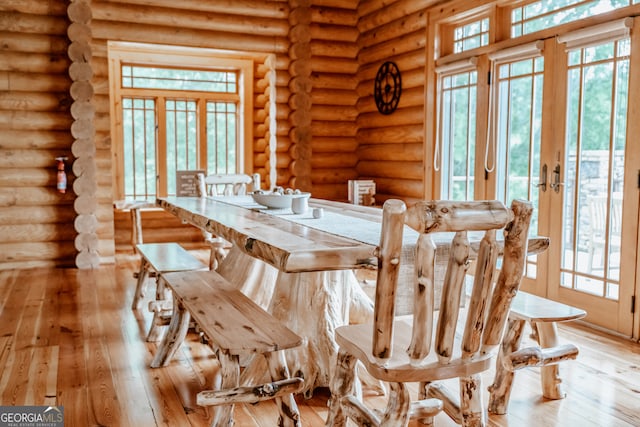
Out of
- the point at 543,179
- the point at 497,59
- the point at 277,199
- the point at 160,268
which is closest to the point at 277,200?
the point at 277,199

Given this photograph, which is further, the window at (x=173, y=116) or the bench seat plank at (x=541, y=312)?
the window at (x=173, y=116)

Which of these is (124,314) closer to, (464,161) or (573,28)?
(464,161)

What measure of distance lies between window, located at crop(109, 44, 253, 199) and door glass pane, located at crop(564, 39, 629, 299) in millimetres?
4605

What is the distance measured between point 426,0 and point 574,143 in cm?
241

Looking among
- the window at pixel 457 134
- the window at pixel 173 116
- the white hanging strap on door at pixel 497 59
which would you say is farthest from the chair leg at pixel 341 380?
the window at pixel 173 116

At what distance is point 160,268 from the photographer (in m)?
3.68

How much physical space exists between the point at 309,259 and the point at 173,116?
20.7 ft

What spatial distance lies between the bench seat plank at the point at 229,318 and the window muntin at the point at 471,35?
3.52 m

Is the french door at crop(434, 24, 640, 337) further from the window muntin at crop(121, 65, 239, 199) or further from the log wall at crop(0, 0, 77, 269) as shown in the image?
the log wall at crop(0, 0, 77, 269)

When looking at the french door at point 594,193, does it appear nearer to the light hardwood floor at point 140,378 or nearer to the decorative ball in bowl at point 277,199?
the light hardwood floor at point 140,378

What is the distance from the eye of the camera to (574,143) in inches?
169

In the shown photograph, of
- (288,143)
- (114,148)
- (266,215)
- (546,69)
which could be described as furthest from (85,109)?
(546,69)

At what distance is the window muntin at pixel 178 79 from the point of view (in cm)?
771

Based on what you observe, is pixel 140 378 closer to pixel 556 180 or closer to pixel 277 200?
pixel 277 200
